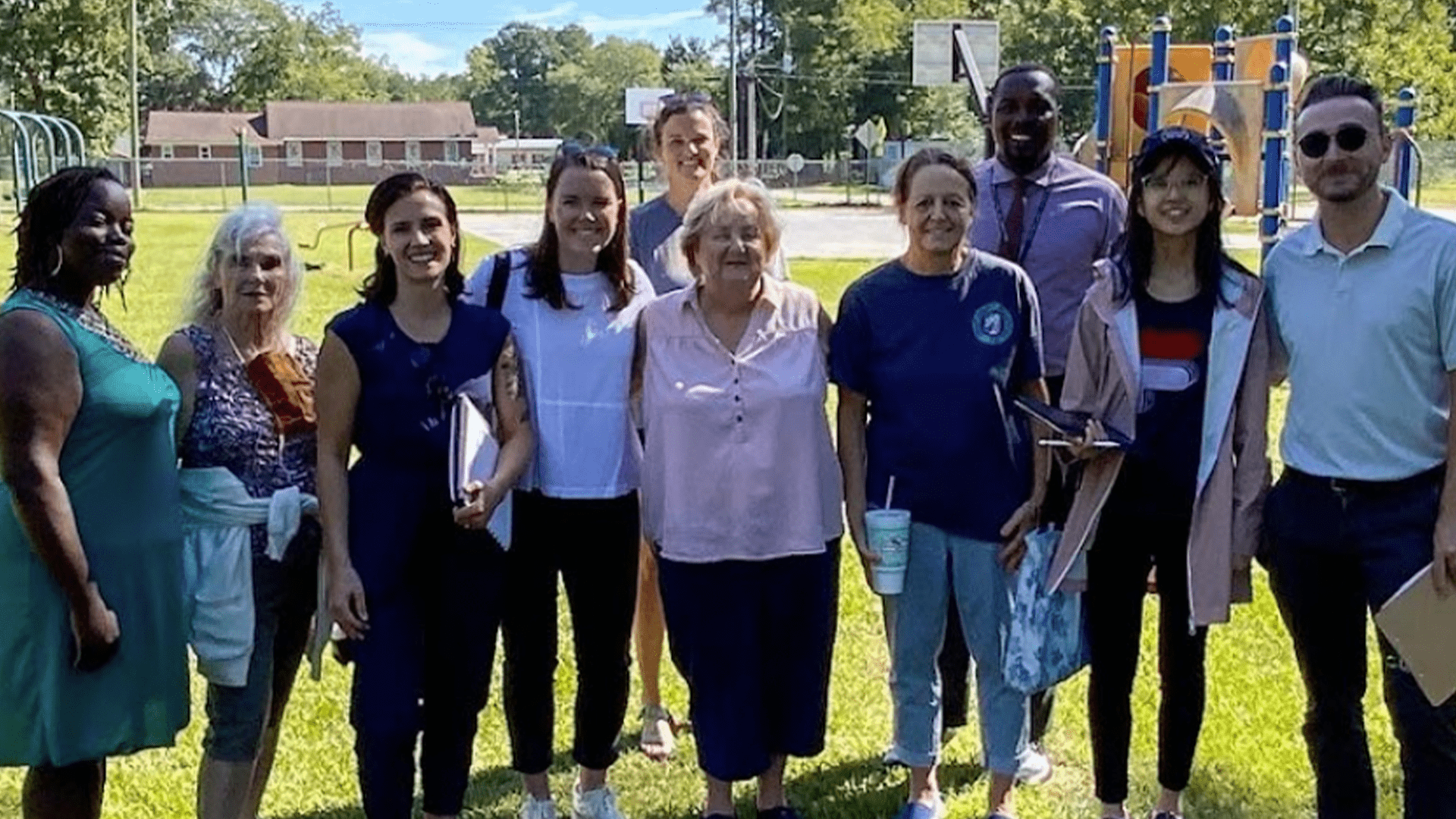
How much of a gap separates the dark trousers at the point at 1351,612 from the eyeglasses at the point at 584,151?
2.01 metres

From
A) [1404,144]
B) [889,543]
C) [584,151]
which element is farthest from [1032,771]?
[1404,144]

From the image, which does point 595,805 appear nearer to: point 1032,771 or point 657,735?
point 657,735

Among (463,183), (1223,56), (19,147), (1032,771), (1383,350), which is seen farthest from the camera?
(463,183)

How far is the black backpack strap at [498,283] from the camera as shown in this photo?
13.3ft

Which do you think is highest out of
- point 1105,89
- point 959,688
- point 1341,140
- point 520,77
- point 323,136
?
point 520,77

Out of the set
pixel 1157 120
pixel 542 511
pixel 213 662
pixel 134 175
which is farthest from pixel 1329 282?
pixel 134 175

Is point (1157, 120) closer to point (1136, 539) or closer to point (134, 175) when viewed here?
point (1136, 539)

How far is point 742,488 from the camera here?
3.96 meters

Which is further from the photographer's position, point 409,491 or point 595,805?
point 595,805

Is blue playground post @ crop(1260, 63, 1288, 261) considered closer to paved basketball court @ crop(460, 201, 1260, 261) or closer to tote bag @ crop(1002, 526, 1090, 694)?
paved basketball court @ crop(460, 201, 1260, 261)

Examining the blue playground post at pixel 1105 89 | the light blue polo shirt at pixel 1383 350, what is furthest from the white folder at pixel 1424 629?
the blue playground post at pixel 1105 89

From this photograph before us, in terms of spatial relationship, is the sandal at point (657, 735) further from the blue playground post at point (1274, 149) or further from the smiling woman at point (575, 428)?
the blue playground post at point (1274, 149)

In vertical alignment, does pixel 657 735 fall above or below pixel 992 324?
below

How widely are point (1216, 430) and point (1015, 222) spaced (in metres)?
1.07
